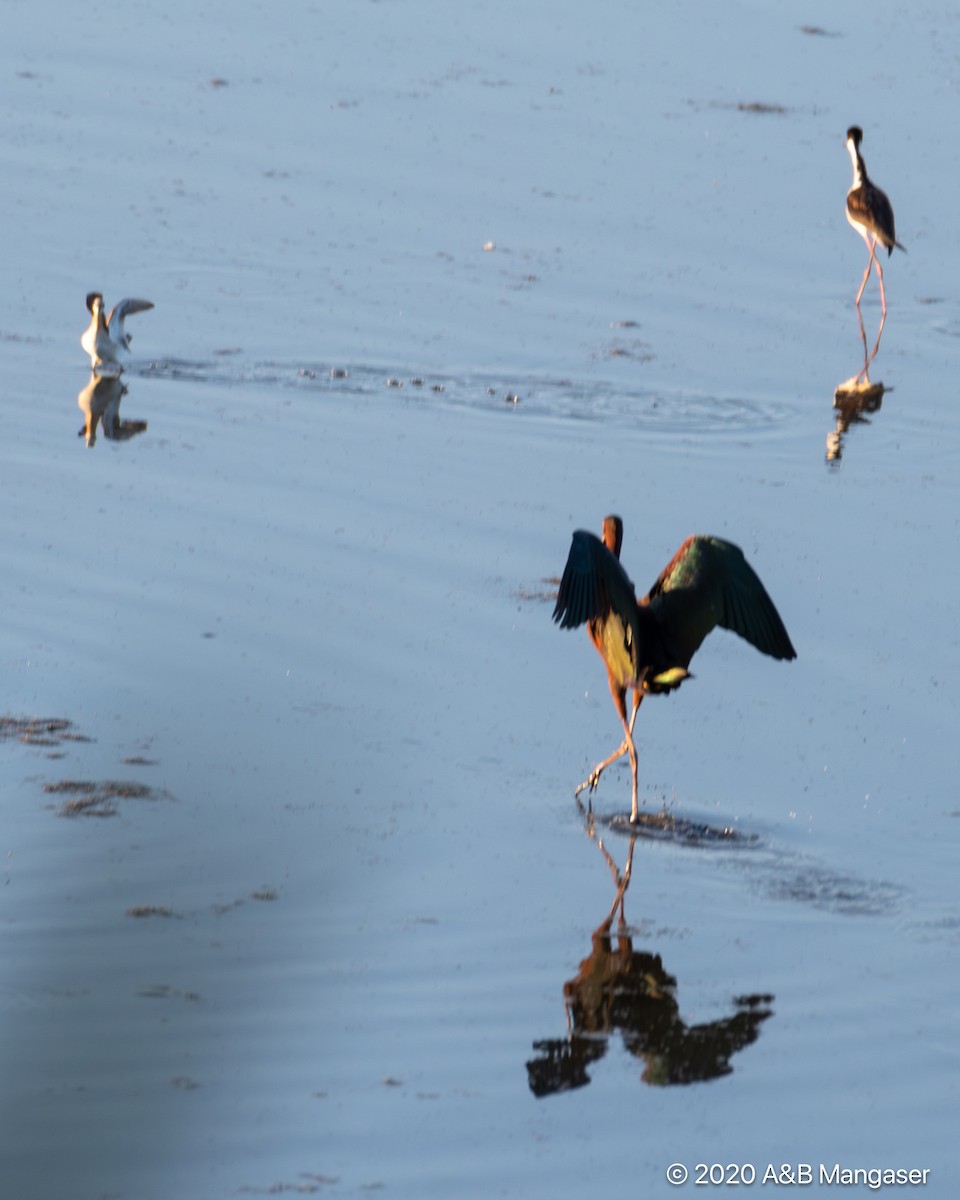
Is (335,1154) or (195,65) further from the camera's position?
(195,65)

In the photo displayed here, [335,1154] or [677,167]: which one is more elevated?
[677,167]

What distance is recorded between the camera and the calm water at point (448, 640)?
15.3ft

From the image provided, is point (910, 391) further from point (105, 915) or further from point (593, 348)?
point (105, 915)

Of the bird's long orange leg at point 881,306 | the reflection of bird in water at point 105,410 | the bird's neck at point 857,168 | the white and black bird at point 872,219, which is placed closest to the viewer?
the reflection of bird in water at point 105,410

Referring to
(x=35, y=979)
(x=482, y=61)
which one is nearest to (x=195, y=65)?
(x=482, y=61)

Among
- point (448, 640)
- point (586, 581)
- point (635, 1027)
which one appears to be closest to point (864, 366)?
point (448, 640)

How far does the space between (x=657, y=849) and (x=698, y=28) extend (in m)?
15.4

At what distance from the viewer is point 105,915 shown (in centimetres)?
547

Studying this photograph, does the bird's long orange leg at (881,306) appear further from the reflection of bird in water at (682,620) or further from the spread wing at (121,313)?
the reflection of bird in water at (682,620)

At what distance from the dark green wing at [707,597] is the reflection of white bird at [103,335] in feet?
17.8

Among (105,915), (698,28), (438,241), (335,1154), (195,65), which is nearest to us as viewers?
(335,1154)

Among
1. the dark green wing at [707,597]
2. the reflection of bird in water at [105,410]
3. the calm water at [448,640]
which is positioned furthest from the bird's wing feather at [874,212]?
the dark green wing at [707,597]
